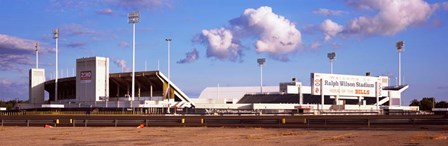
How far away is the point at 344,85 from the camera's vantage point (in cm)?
13075

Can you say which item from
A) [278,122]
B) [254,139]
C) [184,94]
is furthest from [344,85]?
[254,139]

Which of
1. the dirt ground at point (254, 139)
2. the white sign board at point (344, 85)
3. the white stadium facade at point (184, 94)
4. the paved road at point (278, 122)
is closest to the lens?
the dirt ground at point (254, 139)

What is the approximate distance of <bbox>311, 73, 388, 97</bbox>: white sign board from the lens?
124 meters

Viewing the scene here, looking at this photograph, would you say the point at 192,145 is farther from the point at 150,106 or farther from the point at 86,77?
the point at 86,77

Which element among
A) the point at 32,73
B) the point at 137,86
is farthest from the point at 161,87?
the point at 32,73

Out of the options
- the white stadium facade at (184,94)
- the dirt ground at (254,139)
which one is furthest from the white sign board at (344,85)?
the dirt ground at (254,139)

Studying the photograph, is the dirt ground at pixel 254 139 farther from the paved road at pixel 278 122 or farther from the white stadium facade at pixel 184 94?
the white stadium facade at pixel 184 94

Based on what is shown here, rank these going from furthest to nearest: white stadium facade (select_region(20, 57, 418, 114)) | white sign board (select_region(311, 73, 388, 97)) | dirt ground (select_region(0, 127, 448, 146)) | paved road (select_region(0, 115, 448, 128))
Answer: white stadium facade (select_region(20, 57, 418, 114))
white sign board (select_region(311, 73, 388, 97))
paved road (select_region(0, 115, 448, 128))
dirt ground (select_region(0, 127, 448, 146))

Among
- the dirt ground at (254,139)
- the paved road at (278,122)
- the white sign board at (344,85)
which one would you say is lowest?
the paved road at (278,122)

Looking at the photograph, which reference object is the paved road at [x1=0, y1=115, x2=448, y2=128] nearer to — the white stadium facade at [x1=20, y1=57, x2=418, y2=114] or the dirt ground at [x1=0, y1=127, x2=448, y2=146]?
the dirt ground at [x1=0, y1=127, x2=448, y2=146]

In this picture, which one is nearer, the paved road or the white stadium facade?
the paved road

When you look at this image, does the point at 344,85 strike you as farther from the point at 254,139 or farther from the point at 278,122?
the point at 254,139

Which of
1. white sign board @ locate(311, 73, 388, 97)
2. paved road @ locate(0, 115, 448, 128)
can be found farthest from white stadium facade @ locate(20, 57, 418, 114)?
paved road @ locate(0, 115, 448, 128)

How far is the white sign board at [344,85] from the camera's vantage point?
124m
